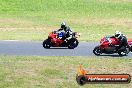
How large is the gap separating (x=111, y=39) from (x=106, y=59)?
2.74 meters

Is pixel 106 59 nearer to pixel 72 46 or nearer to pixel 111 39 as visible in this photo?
pixel 111 39

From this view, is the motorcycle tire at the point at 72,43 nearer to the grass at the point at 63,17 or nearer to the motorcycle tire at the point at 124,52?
the motorcycle tire at the point at 124,52

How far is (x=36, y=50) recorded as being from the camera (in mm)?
28328

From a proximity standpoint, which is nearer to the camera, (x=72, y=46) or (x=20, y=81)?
(x=20, y=81)

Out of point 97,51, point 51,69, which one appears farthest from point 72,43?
point 51,69

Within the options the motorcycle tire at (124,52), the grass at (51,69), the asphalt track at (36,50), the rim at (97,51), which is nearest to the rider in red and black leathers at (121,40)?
the motorcycle tire at (124,52)

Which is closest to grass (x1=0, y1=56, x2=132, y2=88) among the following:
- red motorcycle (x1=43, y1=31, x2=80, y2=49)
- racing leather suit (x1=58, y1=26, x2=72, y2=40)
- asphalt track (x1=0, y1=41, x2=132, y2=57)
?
asphalt track (x1=0, y1=41, x2=132, y2=57)

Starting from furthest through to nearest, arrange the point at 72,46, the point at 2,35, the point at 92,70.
A: the point at 2,35 < the point at 72,46 < the point at 92,70

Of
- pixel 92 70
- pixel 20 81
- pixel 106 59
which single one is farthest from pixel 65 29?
pixel 20 81

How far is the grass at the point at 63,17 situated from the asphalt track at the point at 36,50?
314 centimetres

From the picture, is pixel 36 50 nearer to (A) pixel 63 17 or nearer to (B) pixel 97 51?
(B) pixel 97 51

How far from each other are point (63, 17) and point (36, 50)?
2192cm

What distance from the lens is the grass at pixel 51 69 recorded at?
772 inches

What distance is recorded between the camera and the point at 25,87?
19.2 meters
